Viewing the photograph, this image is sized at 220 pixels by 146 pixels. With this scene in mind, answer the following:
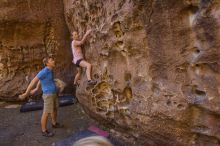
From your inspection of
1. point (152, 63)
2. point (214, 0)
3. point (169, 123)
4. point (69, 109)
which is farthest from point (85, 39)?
point (214, 0)

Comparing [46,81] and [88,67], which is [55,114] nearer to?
[46,81]

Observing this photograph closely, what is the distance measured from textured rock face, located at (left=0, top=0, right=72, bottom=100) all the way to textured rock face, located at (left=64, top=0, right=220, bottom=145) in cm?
233

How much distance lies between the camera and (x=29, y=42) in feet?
24.4

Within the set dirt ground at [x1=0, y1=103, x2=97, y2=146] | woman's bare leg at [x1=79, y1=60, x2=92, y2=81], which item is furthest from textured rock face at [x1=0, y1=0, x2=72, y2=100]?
woman's bare leg at [x1=79, y1=60, x2=92, y2=81]

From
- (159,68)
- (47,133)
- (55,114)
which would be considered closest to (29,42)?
(55,114)

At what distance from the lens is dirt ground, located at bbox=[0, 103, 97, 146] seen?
518cm

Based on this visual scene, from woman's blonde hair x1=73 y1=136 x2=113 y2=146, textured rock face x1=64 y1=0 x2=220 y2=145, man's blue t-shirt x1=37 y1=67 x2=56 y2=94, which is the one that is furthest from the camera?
man's blue t-shirt x1=37 y1=67 x2=56 y2=94

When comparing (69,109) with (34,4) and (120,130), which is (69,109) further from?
(34,4)

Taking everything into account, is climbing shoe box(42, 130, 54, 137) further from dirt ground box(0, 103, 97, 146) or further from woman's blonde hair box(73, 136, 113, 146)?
woman's blonde hair box(73, 136, 113, 146)

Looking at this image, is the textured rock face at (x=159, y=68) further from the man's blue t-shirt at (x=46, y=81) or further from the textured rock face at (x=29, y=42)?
the textured rock face at (x=29, y=42)

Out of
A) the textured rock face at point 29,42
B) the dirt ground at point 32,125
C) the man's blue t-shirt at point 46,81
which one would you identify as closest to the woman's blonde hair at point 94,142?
the dirt ground at point 32,125

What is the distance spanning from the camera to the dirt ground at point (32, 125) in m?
5.18

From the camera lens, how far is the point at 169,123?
4012 mm

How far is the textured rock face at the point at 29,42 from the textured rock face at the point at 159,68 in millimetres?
2332
